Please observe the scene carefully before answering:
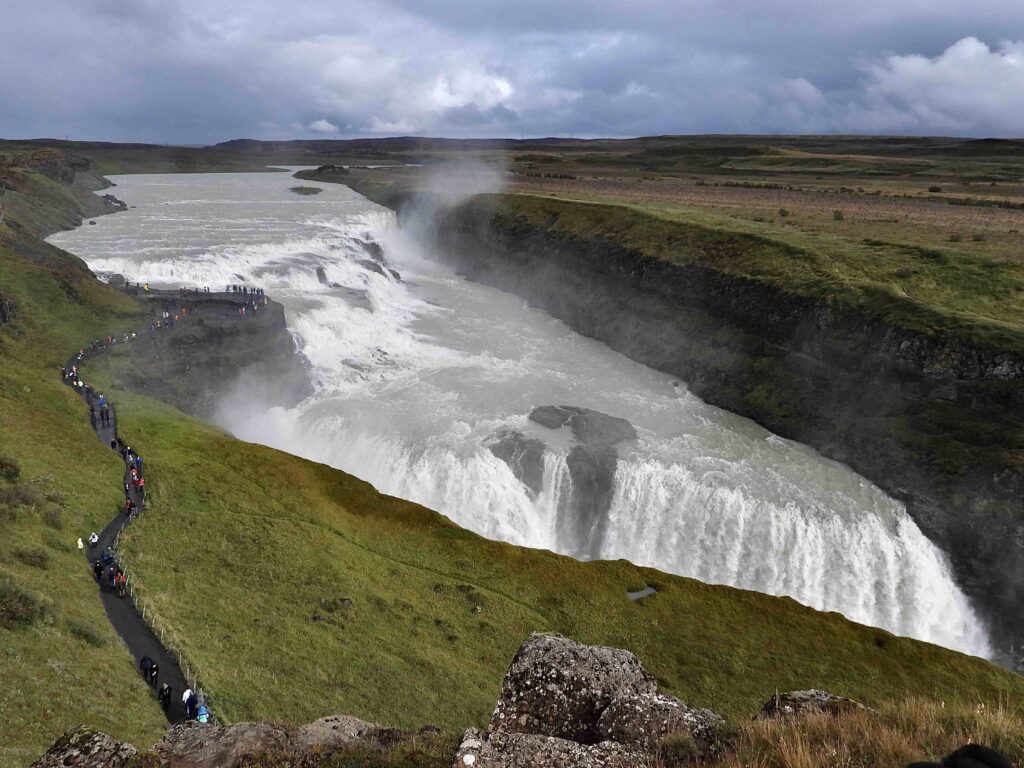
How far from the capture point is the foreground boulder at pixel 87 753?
30.5 feet

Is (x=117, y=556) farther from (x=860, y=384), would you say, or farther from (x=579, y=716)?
(x=860, y=384)

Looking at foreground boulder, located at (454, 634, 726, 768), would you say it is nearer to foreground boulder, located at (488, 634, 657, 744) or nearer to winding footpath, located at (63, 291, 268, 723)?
foreground boulder, located at (488, 634, 657, 744)

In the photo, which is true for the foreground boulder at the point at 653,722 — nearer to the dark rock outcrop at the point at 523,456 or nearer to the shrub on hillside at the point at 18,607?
the shrub on hillside at the point at 18,607

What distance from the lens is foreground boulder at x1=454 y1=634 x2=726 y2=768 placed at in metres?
8.20

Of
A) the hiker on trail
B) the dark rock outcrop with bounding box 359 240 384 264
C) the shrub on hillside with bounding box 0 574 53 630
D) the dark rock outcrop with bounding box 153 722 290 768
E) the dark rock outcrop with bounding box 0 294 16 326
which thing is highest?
the dark rock outcrop with bounding box 359 240 384 264

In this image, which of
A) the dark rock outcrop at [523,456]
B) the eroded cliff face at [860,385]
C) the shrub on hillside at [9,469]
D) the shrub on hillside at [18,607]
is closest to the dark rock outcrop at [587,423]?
the dark rock outcrop at [523,456]

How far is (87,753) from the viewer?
9484 mm

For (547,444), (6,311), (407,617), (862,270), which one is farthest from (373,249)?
(407,617)

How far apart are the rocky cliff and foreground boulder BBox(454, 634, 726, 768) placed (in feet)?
122

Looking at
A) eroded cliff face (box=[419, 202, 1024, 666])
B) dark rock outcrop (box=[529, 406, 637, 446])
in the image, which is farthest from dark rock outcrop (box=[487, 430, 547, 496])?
eroded cliff face (box=[419, 202, 1024, 666])

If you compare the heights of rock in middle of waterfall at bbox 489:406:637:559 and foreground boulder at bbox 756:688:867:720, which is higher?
foreground boulder at bbox 756:688:867:720

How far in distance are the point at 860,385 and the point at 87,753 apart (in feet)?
171

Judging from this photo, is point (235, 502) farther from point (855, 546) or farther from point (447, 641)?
→ point (855, 546)

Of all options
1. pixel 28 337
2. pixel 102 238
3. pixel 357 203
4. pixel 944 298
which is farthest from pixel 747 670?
pixel 357 203
